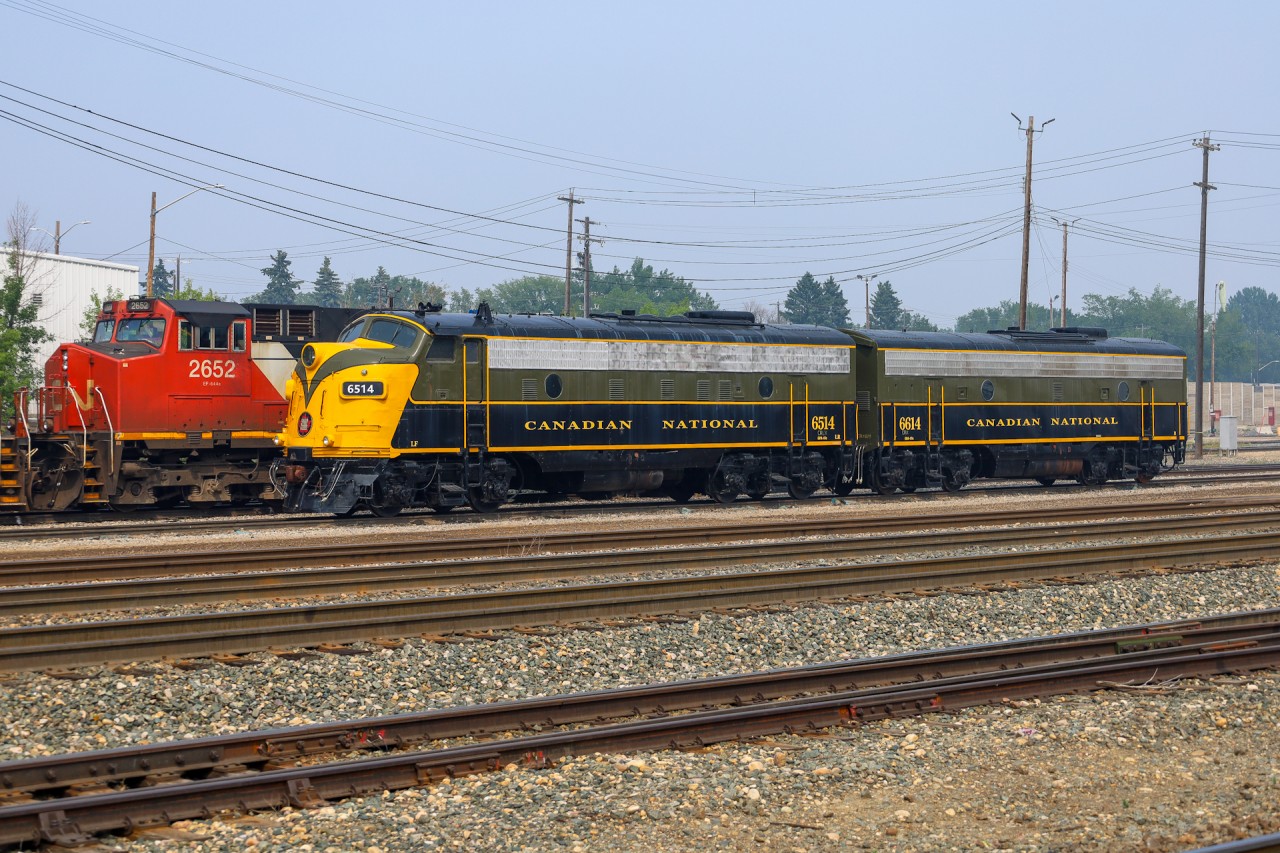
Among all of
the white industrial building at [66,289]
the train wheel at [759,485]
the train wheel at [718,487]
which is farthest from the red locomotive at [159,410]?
the white industrial building at [66,289]

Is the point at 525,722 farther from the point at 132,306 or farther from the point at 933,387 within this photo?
the point at 933,387

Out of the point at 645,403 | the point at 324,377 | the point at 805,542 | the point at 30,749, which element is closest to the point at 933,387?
the point at 645,403

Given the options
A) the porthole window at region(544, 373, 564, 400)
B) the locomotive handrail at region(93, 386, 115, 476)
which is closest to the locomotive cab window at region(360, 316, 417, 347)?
the porthole window at region(544, 373, 564, 400)

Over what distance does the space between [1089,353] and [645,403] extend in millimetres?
12238

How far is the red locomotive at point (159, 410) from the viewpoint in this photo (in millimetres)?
22188

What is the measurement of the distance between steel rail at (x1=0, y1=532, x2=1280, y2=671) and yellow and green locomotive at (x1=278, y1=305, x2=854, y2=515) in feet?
26.4

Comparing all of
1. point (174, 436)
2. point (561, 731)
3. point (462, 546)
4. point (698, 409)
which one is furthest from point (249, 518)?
point (561, 731)

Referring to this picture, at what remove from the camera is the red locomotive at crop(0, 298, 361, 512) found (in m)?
22.2

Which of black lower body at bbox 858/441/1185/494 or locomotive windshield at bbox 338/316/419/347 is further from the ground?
locomotive windshield at bbox 338/316/419/347

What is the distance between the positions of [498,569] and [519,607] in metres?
2.70

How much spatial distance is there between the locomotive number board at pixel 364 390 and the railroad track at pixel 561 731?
1240 centimetres

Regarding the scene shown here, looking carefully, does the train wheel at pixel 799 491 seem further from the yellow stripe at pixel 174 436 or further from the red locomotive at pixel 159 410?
the yellow stripe at pixel 174 436

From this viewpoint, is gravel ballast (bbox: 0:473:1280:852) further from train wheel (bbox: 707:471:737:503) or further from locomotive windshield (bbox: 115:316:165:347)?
locomotive windshield (bbox: 115:316:165:347)

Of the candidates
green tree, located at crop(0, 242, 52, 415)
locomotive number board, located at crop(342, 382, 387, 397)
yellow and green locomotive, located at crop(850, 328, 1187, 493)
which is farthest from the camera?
green tree, located at crop(0, 242, 52, 415)
